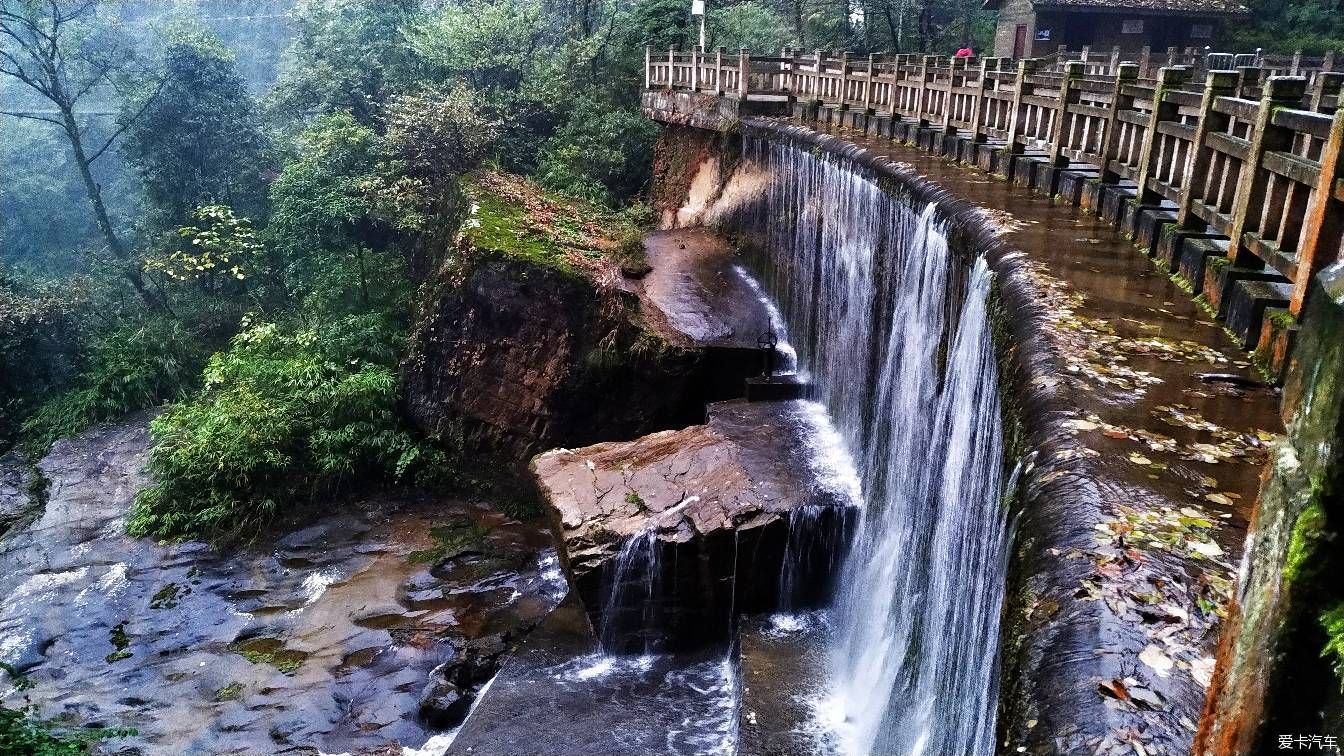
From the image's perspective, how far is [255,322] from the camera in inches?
813

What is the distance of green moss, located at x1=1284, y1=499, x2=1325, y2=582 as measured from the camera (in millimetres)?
1291

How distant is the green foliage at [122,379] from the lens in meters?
18.9

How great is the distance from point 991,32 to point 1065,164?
22.6 meters

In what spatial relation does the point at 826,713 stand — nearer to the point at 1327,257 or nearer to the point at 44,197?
the point at 1327,257

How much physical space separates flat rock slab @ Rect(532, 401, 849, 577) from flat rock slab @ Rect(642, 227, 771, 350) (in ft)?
7.64

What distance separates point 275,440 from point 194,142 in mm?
14869

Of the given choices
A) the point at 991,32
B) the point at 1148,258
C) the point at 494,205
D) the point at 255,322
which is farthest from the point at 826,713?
the point at 991,32

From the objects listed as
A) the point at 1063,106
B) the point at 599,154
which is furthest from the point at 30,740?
the point at 599,154

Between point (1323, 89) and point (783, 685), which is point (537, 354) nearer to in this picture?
point (783, 685)

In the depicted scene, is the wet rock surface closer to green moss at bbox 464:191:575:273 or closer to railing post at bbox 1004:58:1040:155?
green moss at bbox 464:191:575:273

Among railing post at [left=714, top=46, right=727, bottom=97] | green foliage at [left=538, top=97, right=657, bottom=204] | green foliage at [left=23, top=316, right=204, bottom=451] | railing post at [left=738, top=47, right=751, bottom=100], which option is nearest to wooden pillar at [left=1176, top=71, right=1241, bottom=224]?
railing post at [left=738, top=47, right=751, bottom=100]

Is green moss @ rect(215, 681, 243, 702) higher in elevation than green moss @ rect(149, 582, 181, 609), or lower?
A: higher

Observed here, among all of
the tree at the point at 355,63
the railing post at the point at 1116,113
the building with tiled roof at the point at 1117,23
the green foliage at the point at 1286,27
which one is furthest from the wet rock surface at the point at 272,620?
the green foliage at the point at 1286,27

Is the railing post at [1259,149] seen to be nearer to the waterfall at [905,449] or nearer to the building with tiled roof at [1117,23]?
the waterfall at [905,449]
